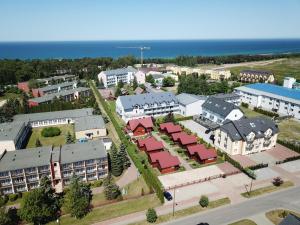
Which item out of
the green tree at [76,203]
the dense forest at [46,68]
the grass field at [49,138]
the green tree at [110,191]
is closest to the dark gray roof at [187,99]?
the grass field at [49,138]

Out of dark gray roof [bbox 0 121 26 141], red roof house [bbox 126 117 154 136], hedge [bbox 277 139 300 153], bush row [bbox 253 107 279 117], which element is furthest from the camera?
bush row [bbox 253 107 279 117]

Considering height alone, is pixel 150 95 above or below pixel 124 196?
above

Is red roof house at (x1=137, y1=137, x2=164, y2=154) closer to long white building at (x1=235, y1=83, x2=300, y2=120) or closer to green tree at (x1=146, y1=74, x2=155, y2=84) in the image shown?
long white building at (x1=235, y1=83, x2=300, y2=120)

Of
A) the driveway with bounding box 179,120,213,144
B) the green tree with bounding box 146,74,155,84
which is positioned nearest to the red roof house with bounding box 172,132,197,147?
the driveway with bounding box 179,120,213,144

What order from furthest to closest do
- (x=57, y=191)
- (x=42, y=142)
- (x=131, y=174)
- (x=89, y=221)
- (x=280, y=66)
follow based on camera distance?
(x=280, y=66)
(x=42, y=142)
(x=131, y=174)
(x=57, y=191)
(x=89, y=221)

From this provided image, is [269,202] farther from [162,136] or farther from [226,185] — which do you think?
[162,136]

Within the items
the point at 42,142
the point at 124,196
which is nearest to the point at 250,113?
the point at 124,196

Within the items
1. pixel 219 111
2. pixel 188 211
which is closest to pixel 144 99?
pixel 219 111
